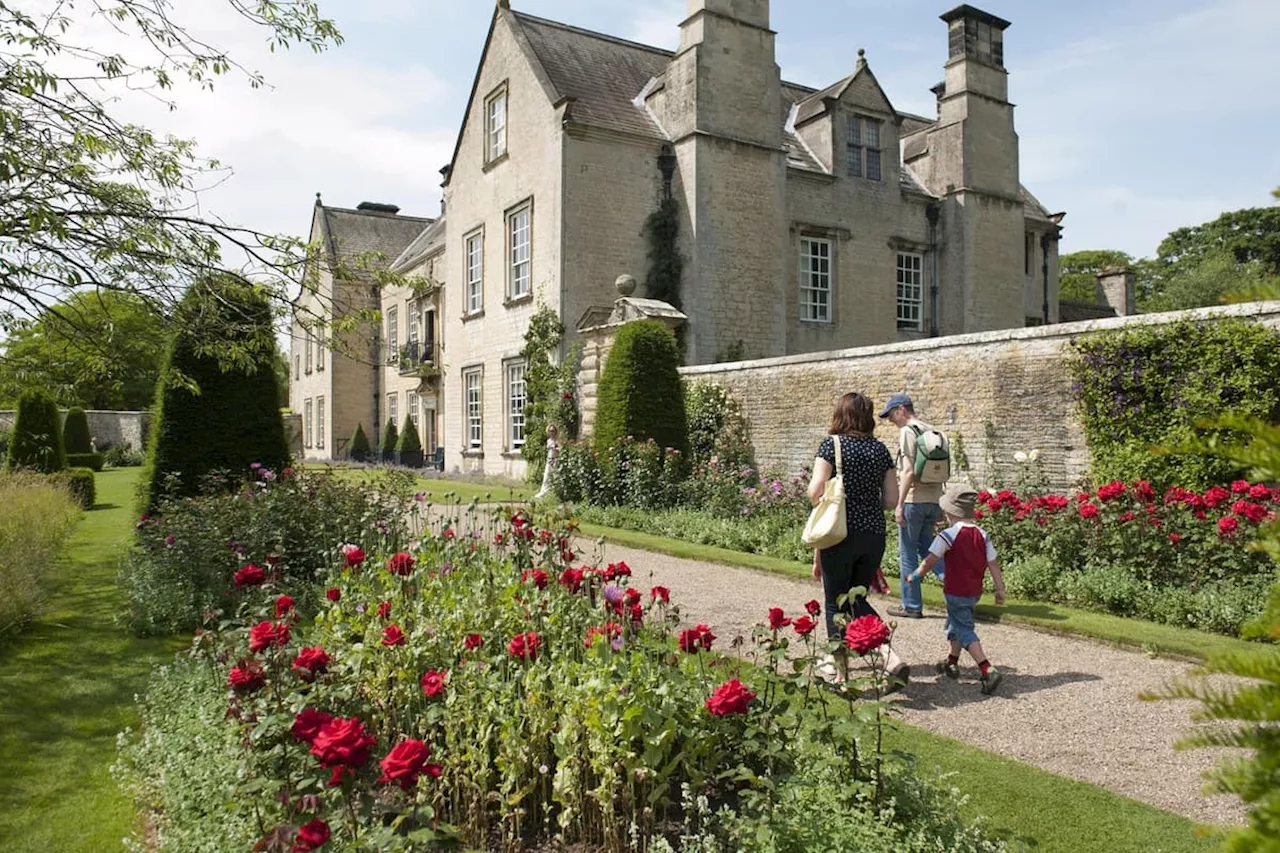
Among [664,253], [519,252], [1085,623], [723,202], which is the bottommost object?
[1085,623]

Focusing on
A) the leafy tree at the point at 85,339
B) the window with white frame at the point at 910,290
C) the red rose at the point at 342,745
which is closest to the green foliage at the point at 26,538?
the leafy tree at the point at 85,339

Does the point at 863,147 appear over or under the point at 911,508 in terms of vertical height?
over

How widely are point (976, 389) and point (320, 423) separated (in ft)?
102

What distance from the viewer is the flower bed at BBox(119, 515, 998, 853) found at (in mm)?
2791

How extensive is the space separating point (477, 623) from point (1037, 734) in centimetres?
305

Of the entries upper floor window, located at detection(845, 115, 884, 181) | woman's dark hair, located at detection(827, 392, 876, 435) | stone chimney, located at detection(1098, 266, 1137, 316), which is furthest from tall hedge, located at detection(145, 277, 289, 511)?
stone chimney, located at detection(1098, 266, 1137, 316)

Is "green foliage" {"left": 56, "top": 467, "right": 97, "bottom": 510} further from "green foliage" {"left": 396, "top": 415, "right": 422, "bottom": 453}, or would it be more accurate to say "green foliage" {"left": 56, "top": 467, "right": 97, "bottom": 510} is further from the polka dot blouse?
the polka dot blouse

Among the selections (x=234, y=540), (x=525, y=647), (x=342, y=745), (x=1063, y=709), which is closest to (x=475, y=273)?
(x=234, y=540)

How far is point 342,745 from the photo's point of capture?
2.22 m

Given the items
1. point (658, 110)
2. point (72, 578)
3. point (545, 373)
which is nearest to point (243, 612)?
point (72, 578)

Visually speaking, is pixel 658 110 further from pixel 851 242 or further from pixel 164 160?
pixel 164 160

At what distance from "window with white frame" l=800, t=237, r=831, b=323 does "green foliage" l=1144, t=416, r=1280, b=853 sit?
19.4 m

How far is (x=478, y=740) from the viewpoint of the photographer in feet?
11.1

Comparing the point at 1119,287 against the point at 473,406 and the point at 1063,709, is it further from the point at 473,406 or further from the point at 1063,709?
the point at 1063,709
